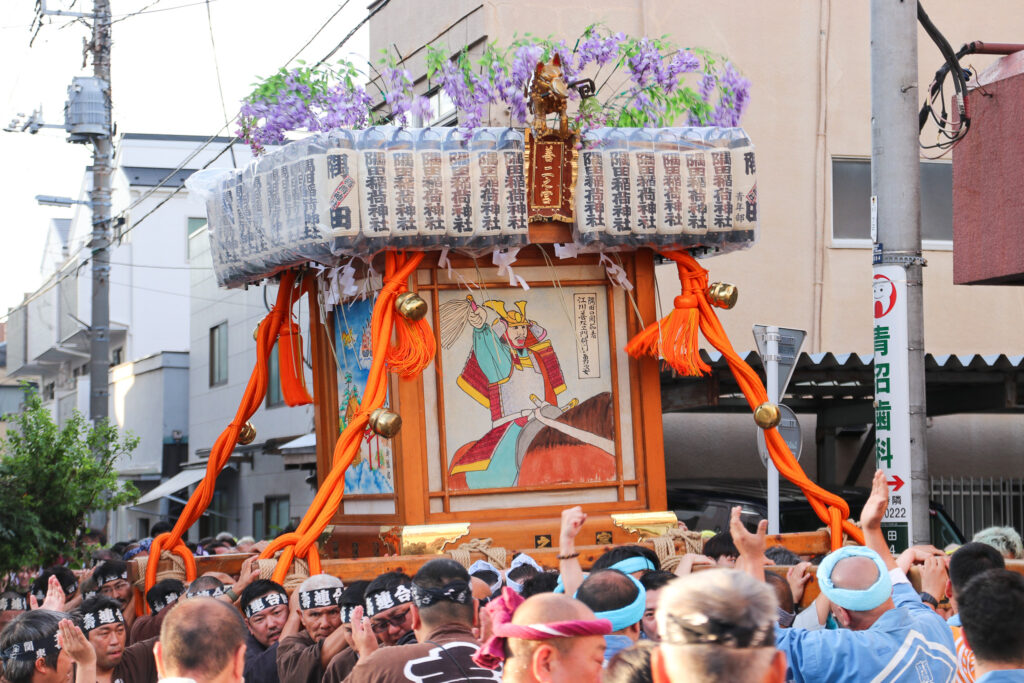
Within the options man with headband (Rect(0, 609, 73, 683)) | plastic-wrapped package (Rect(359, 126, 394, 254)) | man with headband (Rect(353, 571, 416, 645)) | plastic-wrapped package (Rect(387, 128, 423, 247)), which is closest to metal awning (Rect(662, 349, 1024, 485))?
plastic-wrapped package (Rect(387, 128, 423, 247))

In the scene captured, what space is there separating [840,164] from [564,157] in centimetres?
800

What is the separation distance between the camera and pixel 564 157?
784 centimetres

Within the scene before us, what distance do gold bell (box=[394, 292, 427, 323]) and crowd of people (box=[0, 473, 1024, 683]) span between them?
5.02 feet

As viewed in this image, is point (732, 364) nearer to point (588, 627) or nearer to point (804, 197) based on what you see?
point (588, 627)

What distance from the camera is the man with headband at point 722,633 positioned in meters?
2.53

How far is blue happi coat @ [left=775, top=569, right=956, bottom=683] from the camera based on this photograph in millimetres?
4172

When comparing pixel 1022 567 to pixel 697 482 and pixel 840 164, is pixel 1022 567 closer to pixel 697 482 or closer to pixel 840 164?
pixel 697 482

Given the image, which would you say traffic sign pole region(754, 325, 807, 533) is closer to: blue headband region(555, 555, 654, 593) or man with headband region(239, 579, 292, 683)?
blue headband region(555, 555, 654, 593)

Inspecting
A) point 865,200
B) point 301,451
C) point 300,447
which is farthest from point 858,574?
point 301,451

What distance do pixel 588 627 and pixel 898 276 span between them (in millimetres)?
4580

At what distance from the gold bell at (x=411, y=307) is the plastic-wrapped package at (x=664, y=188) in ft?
3.57

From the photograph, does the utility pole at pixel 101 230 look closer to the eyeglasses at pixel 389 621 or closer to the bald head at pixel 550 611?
the eyeglasses at pixel 389 621

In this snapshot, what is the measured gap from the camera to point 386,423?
7.25m

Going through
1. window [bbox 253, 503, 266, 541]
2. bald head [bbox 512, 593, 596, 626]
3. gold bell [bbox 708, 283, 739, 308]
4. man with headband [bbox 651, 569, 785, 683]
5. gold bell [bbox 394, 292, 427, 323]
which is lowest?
window [bbox 253, 503, 266, 541]
